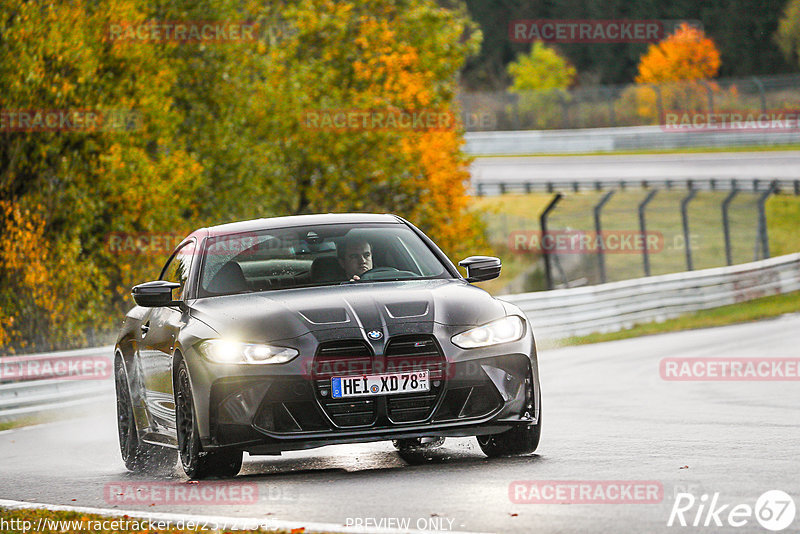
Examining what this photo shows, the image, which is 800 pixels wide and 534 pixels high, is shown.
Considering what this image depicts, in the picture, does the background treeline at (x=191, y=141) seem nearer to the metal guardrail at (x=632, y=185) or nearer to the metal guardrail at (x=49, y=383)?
the metal guardrail at (x=49, y=383)

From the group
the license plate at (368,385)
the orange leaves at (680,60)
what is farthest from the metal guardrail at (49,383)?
the orange leaves at (680,60)

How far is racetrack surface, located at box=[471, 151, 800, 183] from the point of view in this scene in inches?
2106

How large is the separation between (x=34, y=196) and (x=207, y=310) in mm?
18481

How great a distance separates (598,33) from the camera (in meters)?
104

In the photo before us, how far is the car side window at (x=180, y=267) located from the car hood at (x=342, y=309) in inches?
31.7

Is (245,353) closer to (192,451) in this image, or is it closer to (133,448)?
(192,451)

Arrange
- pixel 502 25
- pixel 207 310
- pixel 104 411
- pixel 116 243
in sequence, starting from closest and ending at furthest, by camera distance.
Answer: pixel 207 310, pixel 104 411, pixel 116 243, pixel 502 25

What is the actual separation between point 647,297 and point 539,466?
743 inches

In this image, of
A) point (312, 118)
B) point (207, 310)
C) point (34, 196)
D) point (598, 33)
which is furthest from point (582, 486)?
point (598, 33)

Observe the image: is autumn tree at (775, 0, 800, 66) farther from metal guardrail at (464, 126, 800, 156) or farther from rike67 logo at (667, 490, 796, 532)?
rike67 logo at (667, 490, 796, 532)

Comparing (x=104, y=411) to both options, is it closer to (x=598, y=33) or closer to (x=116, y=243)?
(x=116, y=243)

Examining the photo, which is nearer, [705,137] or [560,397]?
[560,397]

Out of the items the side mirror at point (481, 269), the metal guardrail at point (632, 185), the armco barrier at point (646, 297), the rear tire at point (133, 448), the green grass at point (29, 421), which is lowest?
the metal guardrail at point (632, 185)

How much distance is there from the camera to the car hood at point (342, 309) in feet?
26.4
